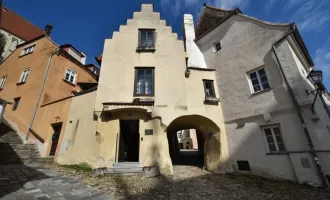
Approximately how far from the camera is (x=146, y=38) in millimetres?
11320

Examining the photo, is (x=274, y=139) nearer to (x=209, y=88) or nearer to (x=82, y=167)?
(x=209, y=88)

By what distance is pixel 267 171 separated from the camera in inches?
302

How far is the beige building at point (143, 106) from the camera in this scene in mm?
8570

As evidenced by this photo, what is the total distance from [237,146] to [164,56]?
7.22 m

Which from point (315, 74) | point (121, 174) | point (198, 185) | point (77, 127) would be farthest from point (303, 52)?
point (77, 127)

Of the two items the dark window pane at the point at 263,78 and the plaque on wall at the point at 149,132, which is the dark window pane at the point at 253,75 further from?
the plaque on wall at the point at 149,132

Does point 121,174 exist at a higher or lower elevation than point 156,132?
lower

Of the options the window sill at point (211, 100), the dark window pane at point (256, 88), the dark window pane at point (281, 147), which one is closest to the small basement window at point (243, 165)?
the dark window pane at point (281, 147)

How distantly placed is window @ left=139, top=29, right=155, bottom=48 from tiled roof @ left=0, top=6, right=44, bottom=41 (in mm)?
25935

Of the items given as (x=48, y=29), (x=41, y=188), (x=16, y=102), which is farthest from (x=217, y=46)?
(x=16, y=102)

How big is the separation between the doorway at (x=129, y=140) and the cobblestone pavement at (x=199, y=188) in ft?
7.47

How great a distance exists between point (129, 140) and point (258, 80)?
8.63m

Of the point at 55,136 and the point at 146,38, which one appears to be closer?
the point at 55,136

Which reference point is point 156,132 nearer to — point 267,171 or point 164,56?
point 164,56
